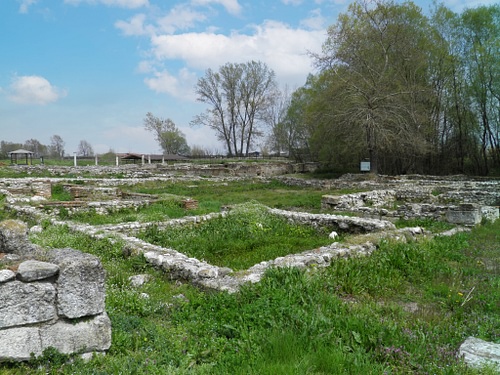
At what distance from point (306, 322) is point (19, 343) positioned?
2.72 m

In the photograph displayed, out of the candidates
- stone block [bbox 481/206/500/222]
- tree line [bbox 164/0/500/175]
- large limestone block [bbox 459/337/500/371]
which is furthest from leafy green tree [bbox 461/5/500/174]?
large limestone block [bbox 459/337/500/371]

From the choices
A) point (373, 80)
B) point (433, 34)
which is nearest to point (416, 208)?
point (373, 80)

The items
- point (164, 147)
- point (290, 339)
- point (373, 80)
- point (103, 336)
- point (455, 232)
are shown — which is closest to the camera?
point (103, 336)

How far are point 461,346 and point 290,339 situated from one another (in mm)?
1713

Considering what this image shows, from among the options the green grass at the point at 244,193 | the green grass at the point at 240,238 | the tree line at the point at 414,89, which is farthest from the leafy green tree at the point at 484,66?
the green grass at the point at 240,238

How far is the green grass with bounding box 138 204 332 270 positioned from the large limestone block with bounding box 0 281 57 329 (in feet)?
13.1

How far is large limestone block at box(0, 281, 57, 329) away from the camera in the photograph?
2.95 metres

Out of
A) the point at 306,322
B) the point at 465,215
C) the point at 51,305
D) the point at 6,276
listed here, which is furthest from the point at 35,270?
the point at 465,215

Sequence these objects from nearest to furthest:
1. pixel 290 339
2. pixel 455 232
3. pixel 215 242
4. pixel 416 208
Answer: pixel 290 339
pixel 215 242
pixel 455 232
pixel 416 208

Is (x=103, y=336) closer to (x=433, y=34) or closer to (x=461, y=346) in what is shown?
(x=461, y=346)

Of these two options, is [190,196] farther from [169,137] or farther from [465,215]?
[169,137]

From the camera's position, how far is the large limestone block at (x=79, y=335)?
3.12 metres

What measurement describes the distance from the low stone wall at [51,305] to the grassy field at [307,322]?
136 millimetres

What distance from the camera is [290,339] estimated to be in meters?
3.60
